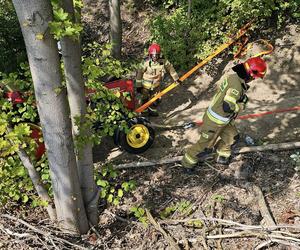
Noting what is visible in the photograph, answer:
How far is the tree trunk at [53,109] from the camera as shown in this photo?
2.88 metres

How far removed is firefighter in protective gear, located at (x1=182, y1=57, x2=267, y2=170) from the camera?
18.2 feet

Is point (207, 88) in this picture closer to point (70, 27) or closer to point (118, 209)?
point (118, 209)

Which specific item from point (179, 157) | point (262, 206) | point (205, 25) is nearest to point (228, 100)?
point (179, 157)

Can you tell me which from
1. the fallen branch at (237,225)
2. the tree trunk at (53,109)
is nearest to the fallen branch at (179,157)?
the fallen branch at (237,225)

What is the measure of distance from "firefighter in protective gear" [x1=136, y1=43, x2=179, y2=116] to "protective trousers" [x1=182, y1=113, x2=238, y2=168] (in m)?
2.37

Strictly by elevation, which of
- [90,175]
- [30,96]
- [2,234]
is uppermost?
[30,96]

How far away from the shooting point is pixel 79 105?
380cm

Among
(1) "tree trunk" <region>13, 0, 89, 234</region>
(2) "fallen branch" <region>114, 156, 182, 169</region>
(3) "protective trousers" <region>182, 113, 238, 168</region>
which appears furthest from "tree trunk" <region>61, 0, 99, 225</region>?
(3) "protective trousers" <region>182, 113, 238, 168</region>

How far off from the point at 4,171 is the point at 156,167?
280cm

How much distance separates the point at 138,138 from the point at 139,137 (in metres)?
0.03

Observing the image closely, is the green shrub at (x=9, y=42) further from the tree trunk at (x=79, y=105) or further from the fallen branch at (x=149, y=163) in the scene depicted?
the tree trunk at (x=79, y=105)

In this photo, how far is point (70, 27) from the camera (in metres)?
2.92

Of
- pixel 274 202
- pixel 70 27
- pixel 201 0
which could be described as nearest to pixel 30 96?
pixel 70 27

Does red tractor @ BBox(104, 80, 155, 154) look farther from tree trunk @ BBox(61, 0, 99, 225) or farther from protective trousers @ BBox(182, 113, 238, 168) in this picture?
tree trunk @ BBox(61, 0, 99, 225)
